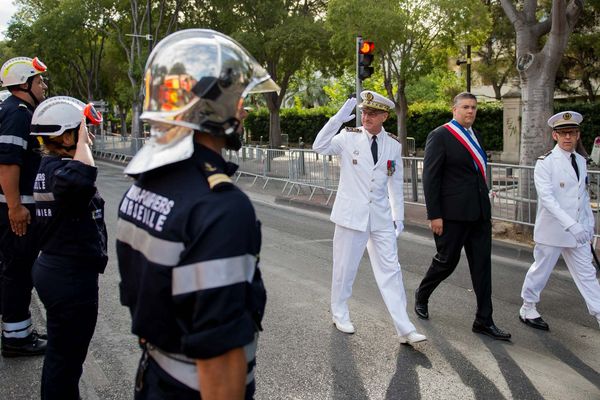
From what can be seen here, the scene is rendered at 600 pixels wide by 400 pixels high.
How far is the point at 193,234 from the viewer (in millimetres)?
1611

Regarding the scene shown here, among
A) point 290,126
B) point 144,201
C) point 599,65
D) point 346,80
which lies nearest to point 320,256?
point 144,201

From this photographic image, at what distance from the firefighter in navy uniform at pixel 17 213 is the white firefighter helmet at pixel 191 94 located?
280 cm

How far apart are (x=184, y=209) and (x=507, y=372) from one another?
3.33 metres

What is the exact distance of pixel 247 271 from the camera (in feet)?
5.35

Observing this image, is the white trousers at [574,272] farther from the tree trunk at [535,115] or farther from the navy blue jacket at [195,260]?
the tree trunk at [535,115]

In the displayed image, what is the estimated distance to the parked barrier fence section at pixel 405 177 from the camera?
9195 mm

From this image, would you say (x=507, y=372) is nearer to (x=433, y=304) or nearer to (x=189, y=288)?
(x=433, y=304)

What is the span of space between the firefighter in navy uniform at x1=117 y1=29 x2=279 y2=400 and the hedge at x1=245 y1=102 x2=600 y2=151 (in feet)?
62.7

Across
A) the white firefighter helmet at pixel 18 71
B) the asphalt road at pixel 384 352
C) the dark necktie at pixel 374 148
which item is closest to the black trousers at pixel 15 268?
the asphalt road at pixel 384 352

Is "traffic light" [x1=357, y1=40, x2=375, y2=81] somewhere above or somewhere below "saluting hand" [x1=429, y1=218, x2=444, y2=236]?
above

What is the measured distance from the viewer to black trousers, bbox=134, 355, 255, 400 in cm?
176

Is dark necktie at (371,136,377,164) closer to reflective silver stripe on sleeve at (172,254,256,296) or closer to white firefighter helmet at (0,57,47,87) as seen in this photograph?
white firefighter helmet at (0,57,47,87)

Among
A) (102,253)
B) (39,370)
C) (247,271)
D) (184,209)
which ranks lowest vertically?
(39,370)

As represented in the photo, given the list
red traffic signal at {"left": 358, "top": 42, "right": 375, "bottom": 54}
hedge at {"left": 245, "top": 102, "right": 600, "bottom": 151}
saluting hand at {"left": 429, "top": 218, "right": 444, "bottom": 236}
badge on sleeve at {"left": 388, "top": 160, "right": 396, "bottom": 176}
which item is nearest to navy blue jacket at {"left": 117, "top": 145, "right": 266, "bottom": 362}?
badge on sleeve at {"left": 388, "top": 160, "right": 396, "bottom": 176}
